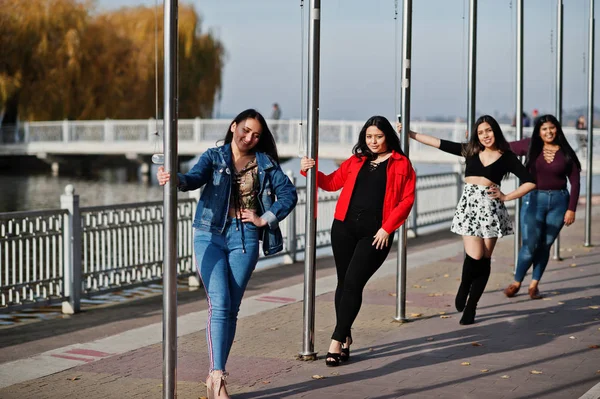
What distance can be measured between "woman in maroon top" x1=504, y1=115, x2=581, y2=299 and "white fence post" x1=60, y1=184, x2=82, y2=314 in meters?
4.53

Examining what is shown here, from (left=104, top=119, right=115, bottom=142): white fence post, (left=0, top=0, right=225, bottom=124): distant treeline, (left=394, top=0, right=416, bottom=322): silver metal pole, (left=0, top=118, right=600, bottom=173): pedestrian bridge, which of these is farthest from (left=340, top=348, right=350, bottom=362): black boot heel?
(left=104, top=119, right=115, bottom=142): white fence post

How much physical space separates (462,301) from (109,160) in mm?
53465

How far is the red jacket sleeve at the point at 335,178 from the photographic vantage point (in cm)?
788

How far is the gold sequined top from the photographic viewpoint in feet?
21.5

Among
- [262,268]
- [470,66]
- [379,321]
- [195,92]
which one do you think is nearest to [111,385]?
[379,321]

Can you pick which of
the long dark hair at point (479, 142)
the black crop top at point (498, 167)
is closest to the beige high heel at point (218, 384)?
the black crop top at point (498, 167)

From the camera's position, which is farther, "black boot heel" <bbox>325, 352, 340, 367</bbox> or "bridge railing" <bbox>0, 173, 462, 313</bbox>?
"bridge railing" <bbox>0, 173, 462, 313</bbox>

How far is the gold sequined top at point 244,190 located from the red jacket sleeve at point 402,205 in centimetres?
130

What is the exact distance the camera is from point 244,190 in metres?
6.57

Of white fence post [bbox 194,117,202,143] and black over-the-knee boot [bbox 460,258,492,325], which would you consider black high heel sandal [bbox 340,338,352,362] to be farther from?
white fence post [bbox 194,117,202,143]

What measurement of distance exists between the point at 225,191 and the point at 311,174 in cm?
157

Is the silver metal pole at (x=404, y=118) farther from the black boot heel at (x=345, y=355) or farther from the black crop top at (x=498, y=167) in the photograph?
the black boot heel at (x=345, y=355)

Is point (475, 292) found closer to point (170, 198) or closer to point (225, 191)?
point (225, 191)

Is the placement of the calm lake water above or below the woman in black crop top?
below
